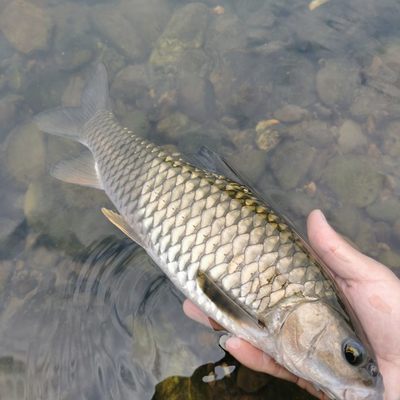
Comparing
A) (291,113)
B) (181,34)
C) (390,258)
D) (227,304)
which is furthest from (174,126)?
(227,304)

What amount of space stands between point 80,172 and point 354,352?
2635mm

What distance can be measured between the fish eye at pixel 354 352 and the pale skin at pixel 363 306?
66 centimetres

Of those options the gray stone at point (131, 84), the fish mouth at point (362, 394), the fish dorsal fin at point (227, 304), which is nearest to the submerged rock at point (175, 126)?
the gray stone at point (131, 84)

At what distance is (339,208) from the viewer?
14.3 feet

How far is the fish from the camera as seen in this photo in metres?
2.25

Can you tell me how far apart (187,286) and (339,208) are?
7.13 feet

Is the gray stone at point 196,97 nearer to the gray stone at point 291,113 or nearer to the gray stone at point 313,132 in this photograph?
the gray stone at point 291,113

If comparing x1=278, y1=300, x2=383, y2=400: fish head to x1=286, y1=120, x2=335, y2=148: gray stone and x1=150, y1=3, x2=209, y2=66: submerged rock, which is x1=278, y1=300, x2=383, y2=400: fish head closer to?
x1=286, y1=120, x2=335, y2=148: gray stone

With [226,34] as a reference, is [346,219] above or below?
below

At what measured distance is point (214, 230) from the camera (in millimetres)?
2734

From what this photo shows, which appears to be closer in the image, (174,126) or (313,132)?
(313,132)

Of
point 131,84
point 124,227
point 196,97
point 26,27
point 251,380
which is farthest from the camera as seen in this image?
point 26,27

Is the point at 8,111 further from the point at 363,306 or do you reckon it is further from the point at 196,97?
the point at 363,306

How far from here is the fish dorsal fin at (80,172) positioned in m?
3.75
